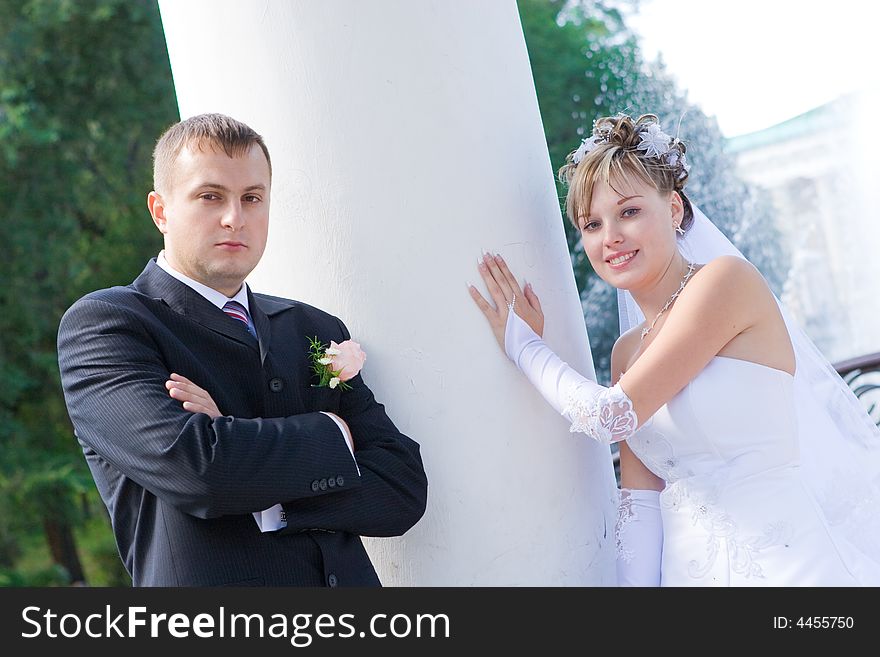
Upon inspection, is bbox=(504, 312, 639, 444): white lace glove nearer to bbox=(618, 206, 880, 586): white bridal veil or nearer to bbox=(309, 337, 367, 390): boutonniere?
bbox=(309, 337, 367, 390): boutonniere

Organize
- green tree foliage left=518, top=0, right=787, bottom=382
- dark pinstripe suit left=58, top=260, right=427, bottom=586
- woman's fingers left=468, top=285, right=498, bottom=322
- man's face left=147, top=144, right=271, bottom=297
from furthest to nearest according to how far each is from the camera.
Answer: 1. green tree foliage left=518, top=0, right=787, bottom=382
2. woman's fingers left=468, top=285, right=498, bottom=322
3. man's face left=147, top=144, right=271, bottom=297
4. dark pinstripe suit left=58, top=260, right=427, bottom=586

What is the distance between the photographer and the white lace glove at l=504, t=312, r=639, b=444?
281 centimetres

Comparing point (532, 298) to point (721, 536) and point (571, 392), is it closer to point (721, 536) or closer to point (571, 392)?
point (571, 392)

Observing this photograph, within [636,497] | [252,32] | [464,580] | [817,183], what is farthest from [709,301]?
[817,183]

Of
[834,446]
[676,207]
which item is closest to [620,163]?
[676,207]

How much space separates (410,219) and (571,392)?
67cm

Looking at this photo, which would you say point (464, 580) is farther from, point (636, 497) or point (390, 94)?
point (390, 94)

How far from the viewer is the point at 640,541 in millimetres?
3104

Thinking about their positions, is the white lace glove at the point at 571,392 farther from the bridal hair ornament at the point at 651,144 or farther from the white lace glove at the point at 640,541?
the bridal hair ornament at the point at 651,144

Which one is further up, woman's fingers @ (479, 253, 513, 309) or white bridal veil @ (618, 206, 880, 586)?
woman's fingers @ (479, 253, 513, 309)

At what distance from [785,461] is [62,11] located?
39.7ft

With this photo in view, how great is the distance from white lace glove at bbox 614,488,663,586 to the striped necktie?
1.34 metres

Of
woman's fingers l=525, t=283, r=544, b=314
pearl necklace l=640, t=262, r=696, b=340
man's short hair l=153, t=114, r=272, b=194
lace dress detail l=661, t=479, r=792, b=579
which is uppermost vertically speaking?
man's short hair l=153, t=114, r=272, b=194

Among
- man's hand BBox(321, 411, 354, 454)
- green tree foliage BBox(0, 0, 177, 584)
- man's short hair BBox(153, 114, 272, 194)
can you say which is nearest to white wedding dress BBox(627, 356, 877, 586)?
man's hand BBox(321, 411, 354, 454)
